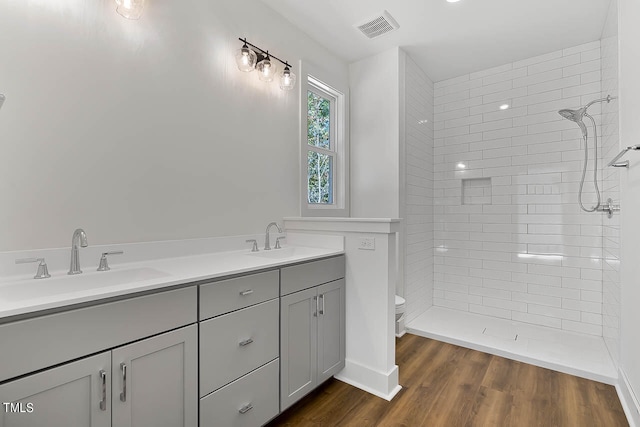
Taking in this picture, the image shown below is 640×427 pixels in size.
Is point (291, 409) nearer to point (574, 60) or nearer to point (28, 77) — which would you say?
point (28, 77)

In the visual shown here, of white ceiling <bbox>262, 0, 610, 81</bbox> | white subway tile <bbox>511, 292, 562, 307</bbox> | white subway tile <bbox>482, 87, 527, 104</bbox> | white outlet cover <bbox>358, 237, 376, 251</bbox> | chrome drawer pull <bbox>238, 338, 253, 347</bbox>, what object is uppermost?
white ceiling <bbox>262, 0, 610, 81</bbox>

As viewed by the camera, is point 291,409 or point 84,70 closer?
point 84,70

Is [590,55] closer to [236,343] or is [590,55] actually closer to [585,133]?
[585,133]

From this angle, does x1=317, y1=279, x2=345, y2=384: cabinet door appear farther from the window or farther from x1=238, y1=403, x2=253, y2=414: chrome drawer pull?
the window

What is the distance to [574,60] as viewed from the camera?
9.95 ft

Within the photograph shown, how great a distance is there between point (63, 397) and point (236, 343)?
2.15 feet

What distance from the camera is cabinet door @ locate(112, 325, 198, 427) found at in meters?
1.11

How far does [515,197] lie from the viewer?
331 cm

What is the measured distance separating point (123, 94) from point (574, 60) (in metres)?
3.92

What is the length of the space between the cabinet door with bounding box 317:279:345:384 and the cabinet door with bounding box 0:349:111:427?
46.0 inches

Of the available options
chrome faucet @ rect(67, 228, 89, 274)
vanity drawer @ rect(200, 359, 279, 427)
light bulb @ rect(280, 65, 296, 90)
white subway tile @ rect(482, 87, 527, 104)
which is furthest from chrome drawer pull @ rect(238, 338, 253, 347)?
white subway tile @ rect(482, 87, 527, 104)

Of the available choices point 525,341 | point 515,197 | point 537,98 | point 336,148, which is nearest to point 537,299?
point 525,341

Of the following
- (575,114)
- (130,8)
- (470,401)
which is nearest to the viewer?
(130,8)

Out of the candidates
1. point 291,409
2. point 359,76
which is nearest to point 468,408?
point 291,409
